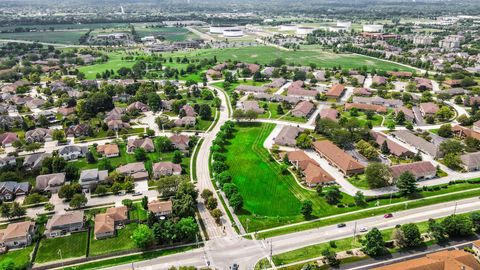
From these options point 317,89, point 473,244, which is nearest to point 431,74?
point 317,89

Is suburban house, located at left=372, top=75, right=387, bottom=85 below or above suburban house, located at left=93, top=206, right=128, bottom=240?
above

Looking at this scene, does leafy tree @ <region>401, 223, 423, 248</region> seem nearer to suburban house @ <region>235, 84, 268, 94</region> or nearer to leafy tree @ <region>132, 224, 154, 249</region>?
leafy tree @ <region>132, 224, 154, 249</region>

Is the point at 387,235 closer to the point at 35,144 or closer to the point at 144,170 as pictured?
the point at 144,170

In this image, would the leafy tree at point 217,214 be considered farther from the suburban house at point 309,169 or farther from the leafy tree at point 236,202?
the suburban house at point 309,169

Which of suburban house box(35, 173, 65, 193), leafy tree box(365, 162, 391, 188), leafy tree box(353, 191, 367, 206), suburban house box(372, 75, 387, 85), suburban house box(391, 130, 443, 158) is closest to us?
leafy tree box(353, 191, 367, 206)

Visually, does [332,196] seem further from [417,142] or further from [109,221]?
[109,221]

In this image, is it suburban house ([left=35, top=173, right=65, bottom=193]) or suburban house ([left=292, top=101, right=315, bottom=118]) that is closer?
suburban house ([left=35, top=173, right=65, bottom=193])

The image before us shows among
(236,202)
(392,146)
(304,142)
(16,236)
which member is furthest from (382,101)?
(16,236)

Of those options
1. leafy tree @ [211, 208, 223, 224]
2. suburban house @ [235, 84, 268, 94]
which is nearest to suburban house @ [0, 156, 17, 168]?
leafy tree @ [211, 208, 223, 224]
